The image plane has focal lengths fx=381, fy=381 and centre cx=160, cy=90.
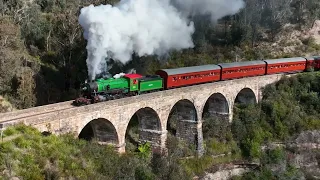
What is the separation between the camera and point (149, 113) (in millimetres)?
24375

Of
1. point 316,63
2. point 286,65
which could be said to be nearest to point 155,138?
point 286,65

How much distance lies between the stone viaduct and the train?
926 mm

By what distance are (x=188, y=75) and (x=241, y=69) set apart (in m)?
6.51

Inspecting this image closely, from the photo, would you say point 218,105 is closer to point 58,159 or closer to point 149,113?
point 149,113

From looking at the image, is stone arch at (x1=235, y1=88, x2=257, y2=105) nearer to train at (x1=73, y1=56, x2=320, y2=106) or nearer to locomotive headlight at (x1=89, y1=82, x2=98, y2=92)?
train at (x1=73, y1=56, x2=320, y2=106)

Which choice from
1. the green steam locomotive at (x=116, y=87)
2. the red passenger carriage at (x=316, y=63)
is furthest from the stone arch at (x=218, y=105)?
the red passenger carriage at (x=316, y=63)

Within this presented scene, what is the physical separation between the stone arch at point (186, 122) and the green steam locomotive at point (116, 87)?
285 cm

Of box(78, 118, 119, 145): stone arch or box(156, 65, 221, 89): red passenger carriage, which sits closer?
box(78, 118, 119, 145): stone arch

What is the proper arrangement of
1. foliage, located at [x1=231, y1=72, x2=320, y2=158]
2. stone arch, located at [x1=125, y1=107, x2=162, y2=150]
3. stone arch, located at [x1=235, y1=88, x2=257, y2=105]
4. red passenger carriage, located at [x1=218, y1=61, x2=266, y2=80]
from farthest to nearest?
stone arch, located at [x1=235, y1=88, x2=257, y2=105] → red passenger carriage, located at [x1=218, y1=61, x2=266, y2=80] → foliage, located at [x1=231, y1=72, x2=320, y2=158] → stone arch, located at [x1=125, y1=107, x2=162, y2=150]

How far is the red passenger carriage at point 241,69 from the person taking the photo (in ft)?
101

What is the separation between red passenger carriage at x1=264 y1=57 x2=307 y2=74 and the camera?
34625mm

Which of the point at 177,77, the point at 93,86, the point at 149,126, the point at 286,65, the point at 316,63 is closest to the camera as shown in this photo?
the point at 93,86

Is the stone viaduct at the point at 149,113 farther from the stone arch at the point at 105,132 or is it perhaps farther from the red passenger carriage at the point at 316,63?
the red passenger carriage at the point at 316,63

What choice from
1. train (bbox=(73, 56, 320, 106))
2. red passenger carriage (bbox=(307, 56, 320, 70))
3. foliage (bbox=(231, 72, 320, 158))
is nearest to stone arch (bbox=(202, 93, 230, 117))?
foliage (bbox=(231, 72, 320, 158))
